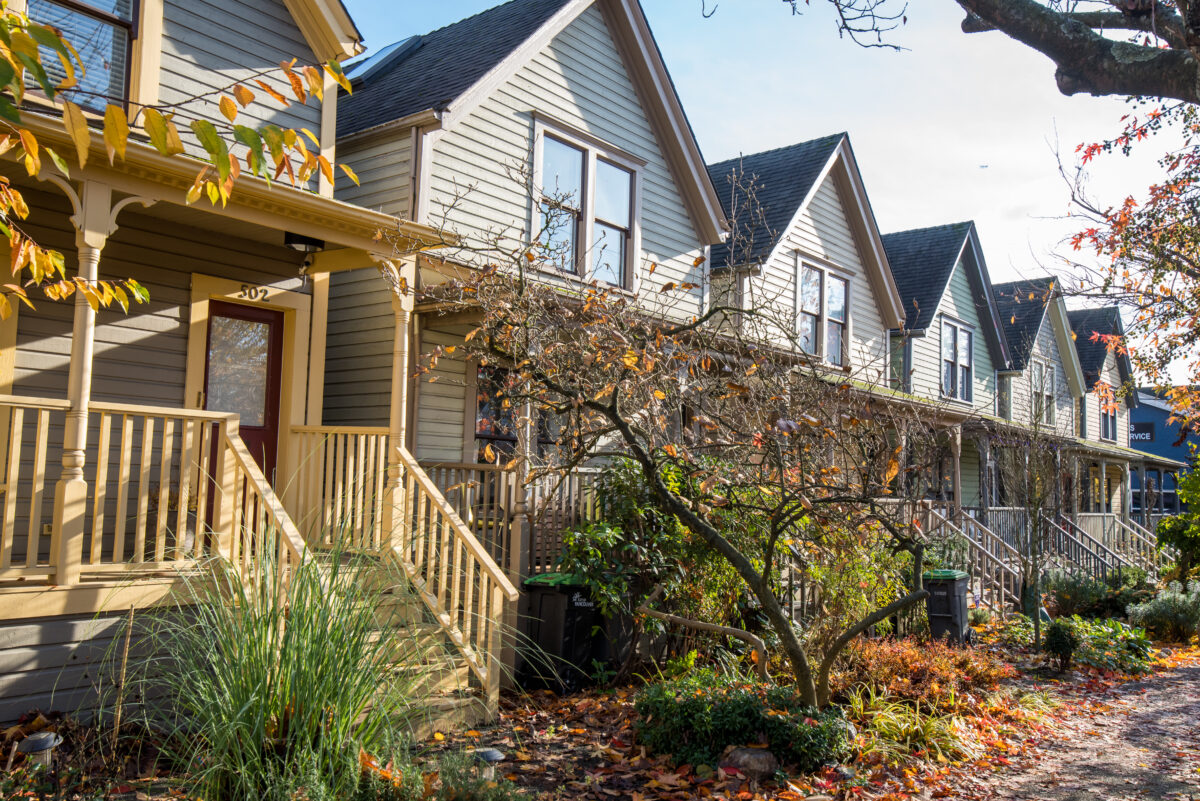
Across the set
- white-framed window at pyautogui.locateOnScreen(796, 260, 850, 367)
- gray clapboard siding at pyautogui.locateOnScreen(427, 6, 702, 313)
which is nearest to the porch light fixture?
gray clapboard siding at pyautogui.locateOnScreen(427, 6, 702, 313)

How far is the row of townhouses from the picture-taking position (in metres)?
6.28

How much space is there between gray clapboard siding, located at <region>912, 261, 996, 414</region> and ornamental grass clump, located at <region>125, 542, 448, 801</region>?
18520mm

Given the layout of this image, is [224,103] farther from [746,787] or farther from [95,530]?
[746,787]

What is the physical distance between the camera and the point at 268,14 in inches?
375

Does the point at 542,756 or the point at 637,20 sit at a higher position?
the point at 637,20

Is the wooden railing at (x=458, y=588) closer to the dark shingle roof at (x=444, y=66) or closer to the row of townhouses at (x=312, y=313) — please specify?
the row of townhouses at (x=312, y=313)

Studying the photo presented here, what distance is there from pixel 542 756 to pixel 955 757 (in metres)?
3.04

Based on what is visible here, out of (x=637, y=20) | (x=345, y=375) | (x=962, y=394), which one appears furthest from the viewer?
(x=962, y=394)

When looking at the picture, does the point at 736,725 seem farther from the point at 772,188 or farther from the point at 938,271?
the point at 938,271

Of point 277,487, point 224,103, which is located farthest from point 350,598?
point 277,487

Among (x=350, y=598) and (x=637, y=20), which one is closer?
(x=350, y=598)

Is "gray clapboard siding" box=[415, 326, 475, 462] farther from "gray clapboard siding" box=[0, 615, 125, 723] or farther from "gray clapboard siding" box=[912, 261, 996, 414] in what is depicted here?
"gray clapboard siding" box=[912, 261, 996, 414]

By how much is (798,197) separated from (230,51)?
11.4m

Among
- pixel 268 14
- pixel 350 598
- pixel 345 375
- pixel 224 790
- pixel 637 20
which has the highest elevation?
pixel 637 20
